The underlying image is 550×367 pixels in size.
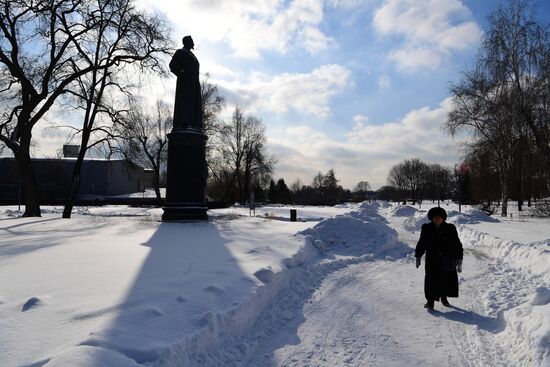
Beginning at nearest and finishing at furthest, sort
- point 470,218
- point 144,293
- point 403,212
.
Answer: point 144,293 → point 470,218 → point 403,212

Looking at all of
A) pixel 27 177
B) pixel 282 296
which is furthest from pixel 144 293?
pixel 27 177

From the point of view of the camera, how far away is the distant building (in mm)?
59094

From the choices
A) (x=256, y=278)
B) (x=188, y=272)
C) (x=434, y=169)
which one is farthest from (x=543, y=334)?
(x=434, y=169)

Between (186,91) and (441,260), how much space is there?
1165 centimetres

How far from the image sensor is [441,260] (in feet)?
21.6

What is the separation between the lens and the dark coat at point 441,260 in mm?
6453

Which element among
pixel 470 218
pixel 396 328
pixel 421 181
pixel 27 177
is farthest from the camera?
pixel 421 181

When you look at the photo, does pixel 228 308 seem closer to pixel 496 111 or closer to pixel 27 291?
pixel 27 291

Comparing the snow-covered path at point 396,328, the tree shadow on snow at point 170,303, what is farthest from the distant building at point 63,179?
the snow-covered path at point 396,328

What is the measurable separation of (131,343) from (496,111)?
27.6 m

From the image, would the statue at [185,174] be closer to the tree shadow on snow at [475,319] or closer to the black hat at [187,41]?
the black hat at [187,41]

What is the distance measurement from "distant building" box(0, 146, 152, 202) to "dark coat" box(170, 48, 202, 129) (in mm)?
42595

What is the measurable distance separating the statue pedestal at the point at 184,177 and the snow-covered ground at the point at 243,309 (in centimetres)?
469

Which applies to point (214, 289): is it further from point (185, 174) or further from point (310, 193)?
point (310, 193)
